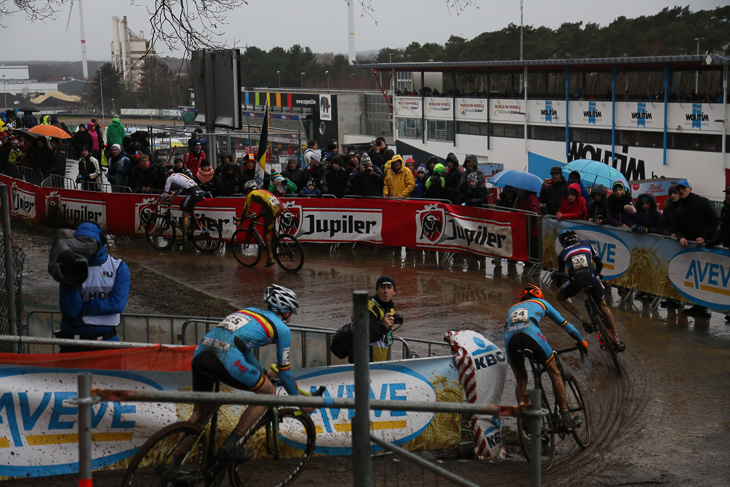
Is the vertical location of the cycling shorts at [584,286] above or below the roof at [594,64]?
below

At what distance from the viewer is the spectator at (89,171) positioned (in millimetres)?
20438

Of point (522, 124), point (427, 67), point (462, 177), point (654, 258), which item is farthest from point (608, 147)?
point (654, 258)

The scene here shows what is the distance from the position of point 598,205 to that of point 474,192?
9.34 feet

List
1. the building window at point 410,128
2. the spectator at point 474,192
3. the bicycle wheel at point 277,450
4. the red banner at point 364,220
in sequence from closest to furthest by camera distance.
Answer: the bicycle wheel at point 277,450 → the red banner at point 364,220 → the spectator at point 474,192 → the building window at point 410,128

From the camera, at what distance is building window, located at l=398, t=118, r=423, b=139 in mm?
65000

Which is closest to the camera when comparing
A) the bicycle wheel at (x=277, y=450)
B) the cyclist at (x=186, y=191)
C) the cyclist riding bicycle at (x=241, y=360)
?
the cyclist riding bicycle at (x=241, y=360)

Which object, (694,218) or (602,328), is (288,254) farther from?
(694,218)

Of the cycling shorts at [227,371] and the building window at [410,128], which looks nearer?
the cycling shorts at [227,371]

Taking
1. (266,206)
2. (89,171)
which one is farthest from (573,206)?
(89,171)

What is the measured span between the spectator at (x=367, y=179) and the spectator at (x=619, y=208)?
517 centimetres

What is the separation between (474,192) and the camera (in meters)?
16.2

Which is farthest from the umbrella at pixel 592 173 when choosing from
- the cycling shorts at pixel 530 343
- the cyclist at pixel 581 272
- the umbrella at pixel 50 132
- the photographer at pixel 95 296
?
the umbrella at pixel 50 132

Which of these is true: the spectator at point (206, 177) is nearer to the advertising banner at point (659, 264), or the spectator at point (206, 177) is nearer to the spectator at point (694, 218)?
the advertising banner at point (659, 264)

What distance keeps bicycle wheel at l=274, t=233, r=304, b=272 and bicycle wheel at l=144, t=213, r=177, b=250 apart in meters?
3.24
